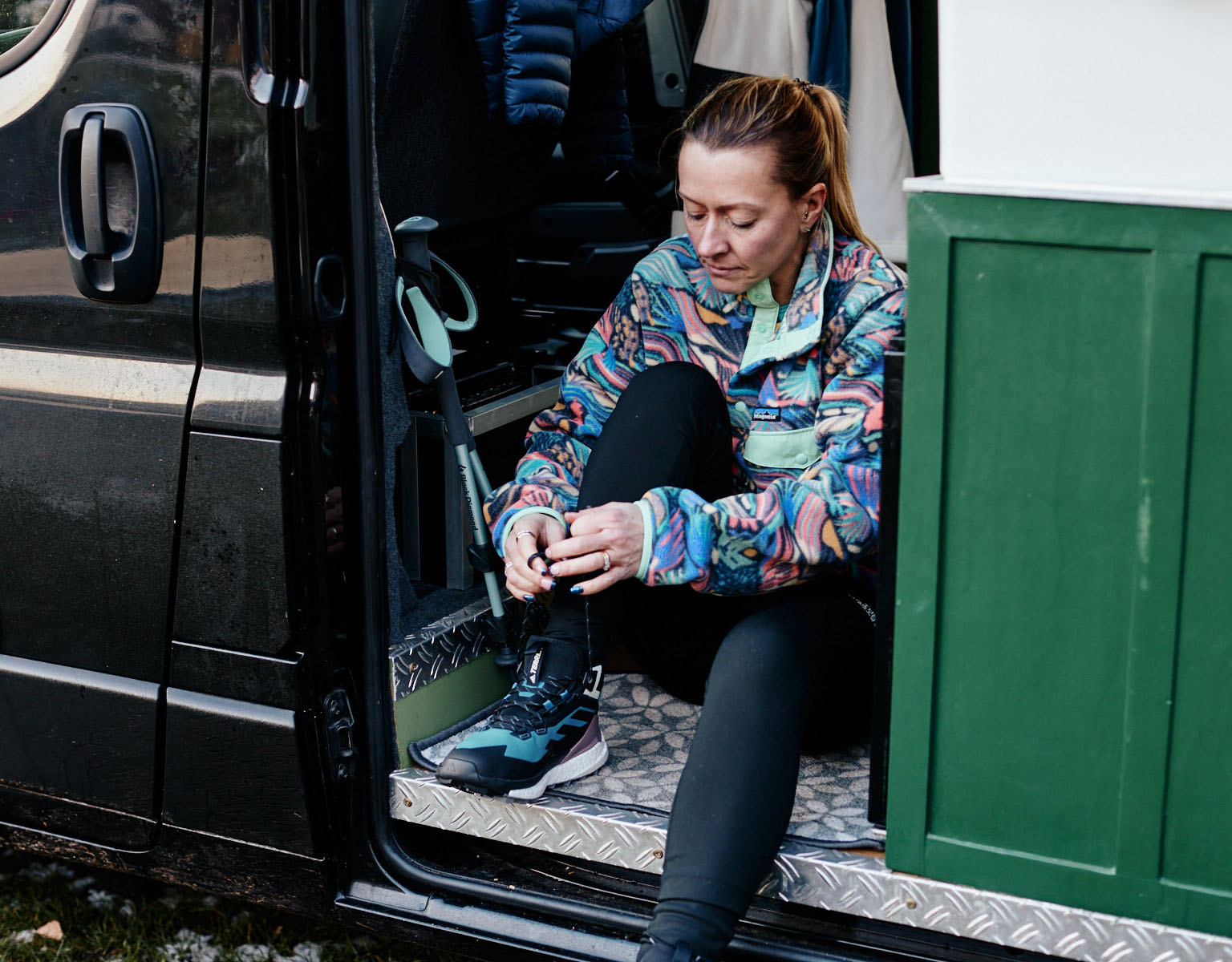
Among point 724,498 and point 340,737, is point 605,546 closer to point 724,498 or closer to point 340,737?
point 724,498

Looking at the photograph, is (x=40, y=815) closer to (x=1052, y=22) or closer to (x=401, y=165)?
(x=401, y=165)

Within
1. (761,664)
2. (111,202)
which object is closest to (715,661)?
(761,664)

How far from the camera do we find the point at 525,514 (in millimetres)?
1929

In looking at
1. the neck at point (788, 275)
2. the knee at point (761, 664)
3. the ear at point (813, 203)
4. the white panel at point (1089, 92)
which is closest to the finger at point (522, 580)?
the knee at point (761, 664)

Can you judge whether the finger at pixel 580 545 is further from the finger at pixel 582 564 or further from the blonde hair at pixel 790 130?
the blonde hair at pixel 790 130

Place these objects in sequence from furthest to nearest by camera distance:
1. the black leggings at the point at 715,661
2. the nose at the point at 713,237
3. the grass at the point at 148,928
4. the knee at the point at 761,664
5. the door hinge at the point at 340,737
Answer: the grass at the point at 148,928 → the nose at the point at 713,237 → the door hinge at the point at 340,737 → the knee at the point at 761,664 → the black leggings at the point at 715,661

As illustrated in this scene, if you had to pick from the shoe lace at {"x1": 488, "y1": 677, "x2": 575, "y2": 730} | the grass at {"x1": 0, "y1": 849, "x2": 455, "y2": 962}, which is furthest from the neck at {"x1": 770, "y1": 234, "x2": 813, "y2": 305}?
the grass at {"x1": 0, "y1": 849, "x2": 455, "y2": 962}

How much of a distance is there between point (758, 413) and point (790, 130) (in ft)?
1.37

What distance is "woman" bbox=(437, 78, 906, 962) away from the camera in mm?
1717

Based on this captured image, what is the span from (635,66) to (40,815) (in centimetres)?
210

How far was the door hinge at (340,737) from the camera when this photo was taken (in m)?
1.84

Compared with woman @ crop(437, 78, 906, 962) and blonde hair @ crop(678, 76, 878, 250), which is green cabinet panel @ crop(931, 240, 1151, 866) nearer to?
woman @ crop(437, 78, 906, 962)

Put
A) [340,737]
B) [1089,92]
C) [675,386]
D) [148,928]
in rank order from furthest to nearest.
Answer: [148,928], [675,386], [340,737], [1089,92]

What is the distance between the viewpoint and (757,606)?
192cm
